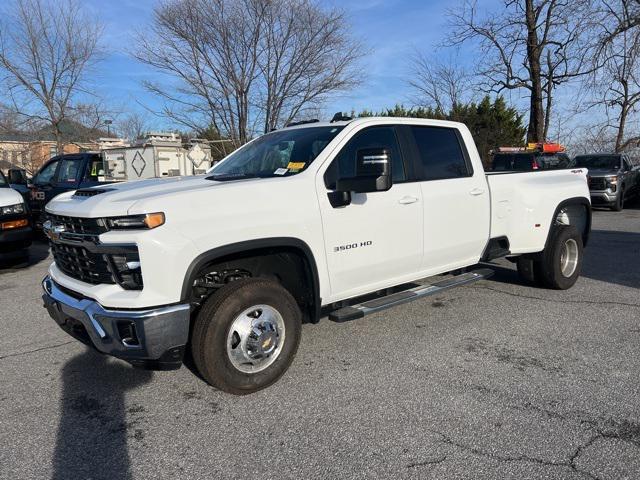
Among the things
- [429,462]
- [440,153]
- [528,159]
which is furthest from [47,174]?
[528,159]

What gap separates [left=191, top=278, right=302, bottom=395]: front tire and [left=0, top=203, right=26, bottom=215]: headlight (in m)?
5.74

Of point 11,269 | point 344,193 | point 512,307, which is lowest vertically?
point 512,307

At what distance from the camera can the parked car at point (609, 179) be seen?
15438 mm

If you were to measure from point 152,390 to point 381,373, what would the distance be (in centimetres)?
167

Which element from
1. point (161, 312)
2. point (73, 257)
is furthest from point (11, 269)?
point (161, 312)

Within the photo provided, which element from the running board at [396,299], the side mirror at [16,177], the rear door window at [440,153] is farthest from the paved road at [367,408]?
the side mirror at [16,177]

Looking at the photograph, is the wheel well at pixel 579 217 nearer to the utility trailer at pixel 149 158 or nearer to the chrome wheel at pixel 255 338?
the chrome wheel at pixel 255 338

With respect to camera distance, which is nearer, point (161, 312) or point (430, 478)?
point (430, 478)

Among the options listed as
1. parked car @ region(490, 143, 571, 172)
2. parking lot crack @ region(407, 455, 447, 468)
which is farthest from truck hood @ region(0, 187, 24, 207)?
parked car @ region(490, 143, 571, 172)

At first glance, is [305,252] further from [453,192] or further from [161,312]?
[453,192]

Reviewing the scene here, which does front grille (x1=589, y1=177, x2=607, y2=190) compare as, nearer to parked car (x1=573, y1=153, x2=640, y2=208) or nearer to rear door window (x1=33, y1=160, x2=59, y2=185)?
parked car (x1=573, y1=153, x2=640, y2=208)

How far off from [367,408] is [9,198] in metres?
6.78

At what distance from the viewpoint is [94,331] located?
314 cm

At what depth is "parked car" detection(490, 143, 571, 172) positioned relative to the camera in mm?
14281
